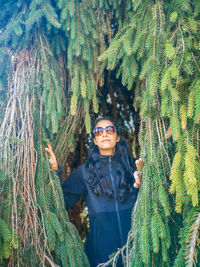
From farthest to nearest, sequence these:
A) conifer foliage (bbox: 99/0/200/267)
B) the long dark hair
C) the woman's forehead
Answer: the woman's forehead, the long dark hair, conifer foliage (bbox: 99/0/200/267)

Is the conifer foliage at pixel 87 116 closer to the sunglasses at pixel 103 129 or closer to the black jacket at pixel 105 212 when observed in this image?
the sunglasses at pixel 103 129

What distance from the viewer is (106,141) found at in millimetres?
3043

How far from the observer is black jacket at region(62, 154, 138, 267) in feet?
9.01

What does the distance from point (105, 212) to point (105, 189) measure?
0.66ft

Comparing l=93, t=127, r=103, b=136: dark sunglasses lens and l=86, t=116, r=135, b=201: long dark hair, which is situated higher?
l=93, t=127, r=103, b=136: dark sunglasses lens

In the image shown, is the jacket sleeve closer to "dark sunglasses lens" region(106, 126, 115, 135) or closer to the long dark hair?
the long dark hair

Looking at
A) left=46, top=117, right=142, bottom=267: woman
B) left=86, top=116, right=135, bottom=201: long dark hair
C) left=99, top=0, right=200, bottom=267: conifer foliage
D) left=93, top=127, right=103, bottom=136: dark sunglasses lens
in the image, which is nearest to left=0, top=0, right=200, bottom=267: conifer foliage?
left=99, top=0, right=200, bottom=267: conifer foliage

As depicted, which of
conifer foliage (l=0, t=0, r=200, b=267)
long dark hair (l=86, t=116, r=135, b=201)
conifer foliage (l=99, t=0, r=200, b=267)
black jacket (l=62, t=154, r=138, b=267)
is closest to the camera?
conifer foliage (l=99, t=0, r=200, b=267)

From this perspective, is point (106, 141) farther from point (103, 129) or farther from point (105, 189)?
point (105, 189)

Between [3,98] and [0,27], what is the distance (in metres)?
0.66

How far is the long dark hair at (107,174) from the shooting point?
114 inches

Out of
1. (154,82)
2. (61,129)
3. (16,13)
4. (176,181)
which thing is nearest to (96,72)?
(61,129)

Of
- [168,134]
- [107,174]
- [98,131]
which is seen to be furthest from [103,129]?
[168,134]

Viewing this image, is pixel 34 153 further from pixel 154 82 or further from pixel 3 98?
pixel 154 82
